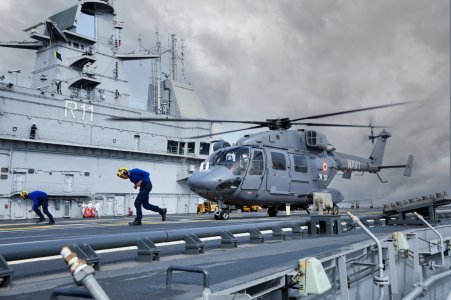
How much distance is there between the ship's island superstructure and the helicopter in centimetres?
1304

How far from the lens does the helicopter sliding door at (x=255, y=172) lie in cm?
1379

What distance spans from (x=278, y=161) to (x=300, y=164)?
1238mm

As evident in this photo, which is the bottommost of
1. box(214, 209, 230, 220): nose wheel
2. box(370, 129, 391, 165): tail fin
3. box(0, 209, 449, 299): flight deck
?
box(0, 209, 449, 299): flight deck

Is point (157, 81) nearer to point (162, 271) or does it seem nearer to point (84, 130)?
point (84, 130)

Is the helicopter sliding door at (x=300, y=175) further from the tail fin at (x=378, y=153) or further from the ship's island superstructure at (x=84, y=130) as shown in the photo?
the ship's island superstructure at (x=84, y=130)

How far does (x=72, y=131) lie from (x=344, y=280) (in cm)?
2414

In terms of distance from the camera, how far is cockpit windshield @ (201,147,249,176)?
13.6 meters

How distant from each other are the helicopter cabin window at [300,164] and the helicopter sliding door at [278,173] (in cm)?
46

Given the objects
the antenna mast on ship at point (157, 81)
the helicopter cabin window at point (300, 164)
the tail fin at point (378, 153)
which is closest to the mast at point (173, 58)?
the antenna mast on ship at point (157, 81)

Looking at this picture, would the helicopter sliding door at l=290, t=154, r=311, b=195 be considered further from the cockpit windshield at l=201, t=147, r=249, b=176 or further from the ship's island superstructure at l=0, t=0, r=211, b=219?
the ship's island superstructure at l=0, t=0, r=211, b=219

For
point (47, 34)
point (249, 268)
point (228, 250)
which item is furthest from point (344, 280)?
point (47, 34)

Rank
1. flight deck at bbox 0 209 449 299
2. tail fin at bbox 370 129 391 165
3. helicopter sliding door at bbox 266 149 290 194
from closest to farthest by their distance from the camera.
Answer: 1. flight deck at bbox 0 209 449 299
2. helicopter sliding door at bbox 266 149 290 194
3. tail fin at bbox 370 129 391 165

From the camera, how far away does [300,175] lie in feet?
50.3

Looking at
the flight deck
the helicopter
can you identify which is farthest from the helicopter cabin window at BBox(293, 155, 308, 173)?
the flight deck
